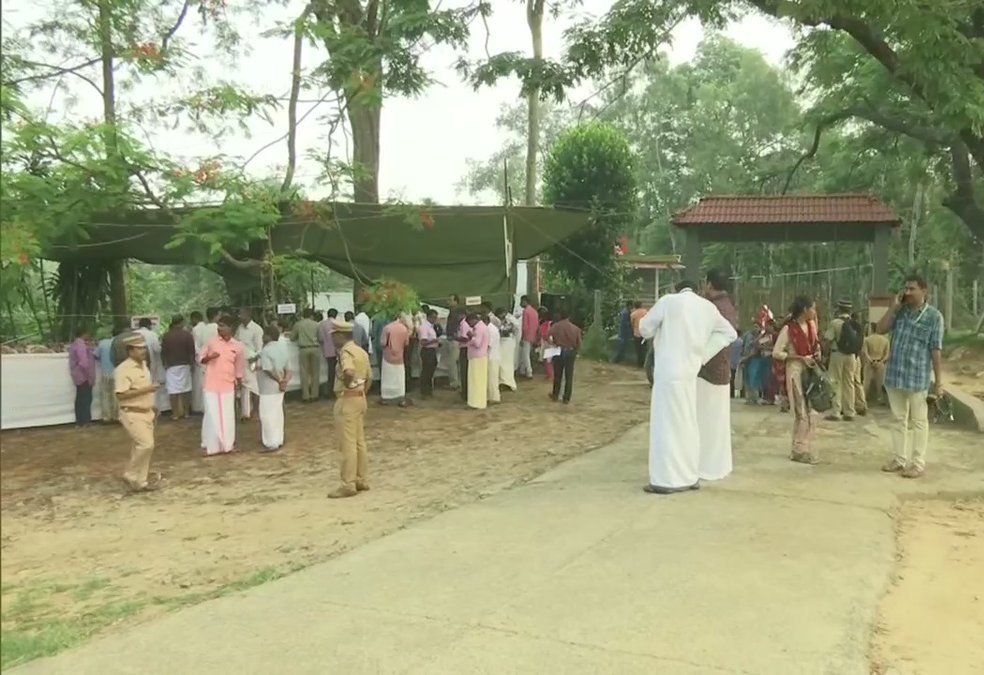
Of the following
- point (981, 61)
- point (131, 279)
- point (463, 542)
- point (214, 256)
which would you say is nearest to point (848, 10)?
point (981, 61)

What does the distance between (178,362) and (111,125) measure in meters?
3.80

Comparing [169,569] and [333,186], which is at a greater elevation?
[333,186]

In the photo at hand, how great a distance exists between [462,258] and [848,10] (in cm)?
824

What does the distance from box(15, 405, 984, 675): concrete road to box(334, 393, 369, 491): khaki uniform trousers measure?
4.62 feet

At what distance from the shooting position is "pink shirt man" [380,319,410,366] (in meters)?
13.3

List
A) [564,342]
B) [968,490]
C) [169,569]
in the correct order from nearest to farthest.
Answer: [169,569]
[968,490]
[564,342]

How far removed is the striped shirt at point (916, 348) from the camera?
723 cm

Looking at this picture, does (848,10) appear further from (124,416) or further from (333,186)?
(124,416)

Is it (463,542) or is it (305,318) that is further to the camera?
(305,318)

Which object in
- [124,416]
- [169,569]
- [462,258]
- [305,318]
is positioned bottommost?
[169,569]

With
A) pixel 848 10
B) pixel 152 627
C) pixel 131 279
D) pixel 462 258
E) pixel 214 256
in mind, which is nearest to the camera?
pixel 152 627

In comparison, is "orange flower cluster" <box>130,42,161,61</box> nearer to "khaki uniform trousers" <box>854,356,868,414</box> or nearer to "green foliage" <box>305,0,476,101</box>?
"green foliage" <box>305,0,476,101</box>

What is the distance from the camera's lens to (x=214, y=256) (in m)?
10.8

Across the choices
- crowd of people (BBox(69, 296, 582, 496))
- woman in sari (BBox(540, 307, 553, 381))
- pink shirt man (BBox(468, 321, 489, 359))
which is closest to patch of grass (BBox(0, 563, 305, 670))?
crowd of people (BBox(69, 296, 582, 496))
